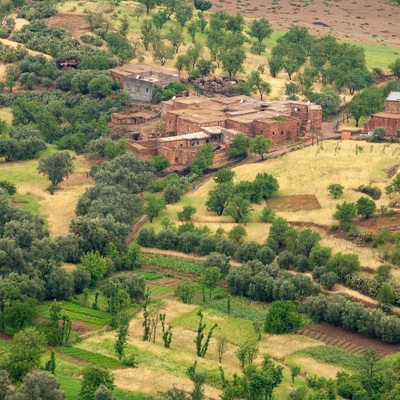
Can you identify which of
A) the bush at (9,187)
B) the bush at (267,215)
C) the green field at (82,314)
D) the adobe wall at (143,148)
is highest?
the bush at (267,215)

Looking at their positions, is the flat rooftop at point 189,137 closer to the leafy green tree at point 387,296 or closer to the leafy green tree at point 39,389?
the leafy green tree at point 387,296

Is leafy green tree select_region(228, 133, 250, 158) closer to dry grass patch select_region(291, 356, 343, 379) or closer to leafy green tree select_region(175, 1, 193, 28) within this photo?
leafy green tree select_region(175, 1, 193, 28)

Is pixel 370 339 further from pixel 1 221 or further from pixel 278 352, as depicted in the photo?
pixel 1 221

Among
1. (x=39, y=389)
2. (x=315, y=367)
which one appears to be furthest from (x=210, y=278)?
(x=39, y=389)

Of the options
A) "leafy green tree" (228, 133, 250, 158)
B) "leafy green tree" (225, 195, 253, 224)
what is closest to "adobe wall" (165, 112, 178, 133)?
"leafy green tree" (228, 133, 250, 158)

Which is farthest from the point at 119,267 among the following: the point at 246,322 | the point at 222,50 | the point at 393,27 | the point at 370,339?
the point at 393,27

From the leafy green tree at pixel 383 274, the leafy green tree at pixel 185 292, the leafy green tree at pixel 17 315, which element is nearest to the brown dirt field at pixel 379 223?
the leafy green tree at pixel 383 274

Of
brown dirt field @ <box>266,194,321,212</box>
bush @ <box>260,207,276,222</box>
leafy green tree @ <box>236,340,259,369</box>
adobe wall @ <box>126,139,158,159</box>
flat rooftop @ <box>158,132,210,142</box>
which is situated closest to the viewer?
leafy green tree @ <box>236,340,259,369</box>
